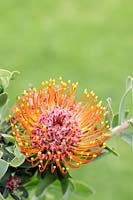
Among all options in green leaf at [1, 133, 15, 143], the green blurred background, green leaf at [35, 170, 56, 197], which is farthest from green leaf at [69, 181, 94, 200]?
the green blurred background

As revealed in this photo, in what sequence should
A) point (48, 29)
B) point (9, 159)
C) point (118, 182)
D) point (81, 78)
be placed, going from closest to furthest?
point (9, 159)
point (118, 182)
point (81, 78)
point (48, 29)

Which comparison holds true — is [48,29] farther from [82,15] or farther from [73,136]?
[73,136]

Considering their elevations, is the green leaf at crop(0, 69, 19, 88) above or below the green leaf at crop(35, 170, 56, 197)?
above

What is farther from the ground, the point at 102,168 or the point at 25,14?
the point at 25,14

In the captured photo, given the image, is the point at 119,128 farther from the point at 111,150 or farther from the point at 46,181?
the point at 46,181

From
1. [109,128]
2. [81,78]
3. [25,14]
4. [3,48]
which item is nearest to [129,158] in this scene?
[81,78]

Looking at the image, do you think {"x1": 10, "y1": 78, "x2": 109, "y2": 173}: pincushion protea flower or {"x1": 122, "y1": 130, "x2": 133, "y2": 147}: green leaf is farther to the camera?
{"x1": 122, "y1": 130, "x2": 133, "y2": 147}: green leaf

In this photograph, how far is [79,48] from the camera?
491 centimetres

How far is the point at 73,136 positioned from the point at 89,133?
3 cm

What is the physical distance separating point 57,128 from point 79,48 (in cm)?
366

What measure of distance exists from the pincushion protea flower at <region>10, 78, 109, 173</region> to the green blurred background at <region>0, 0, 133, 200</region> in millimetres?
2666

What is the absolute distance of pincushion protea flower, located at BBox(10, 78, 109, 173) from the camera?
1.23 m

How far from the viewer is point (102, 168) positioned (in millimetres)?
4047

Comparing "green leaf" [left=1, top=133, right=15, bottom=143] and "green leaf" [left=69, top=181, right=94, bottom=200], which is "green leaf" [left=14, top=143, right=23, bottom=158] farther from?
"green leaf" [left=69, top=181, right=94, bottom=200]
